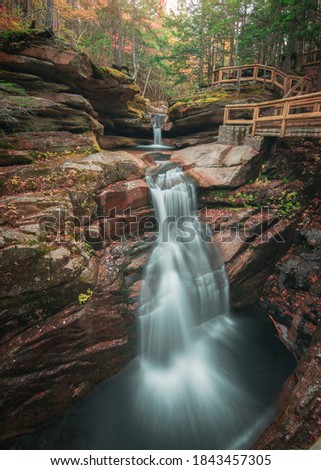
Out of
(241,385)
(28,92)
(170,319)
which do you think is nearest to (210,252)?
(170,319)

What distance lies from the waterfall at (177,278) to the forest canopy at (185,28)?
768cm

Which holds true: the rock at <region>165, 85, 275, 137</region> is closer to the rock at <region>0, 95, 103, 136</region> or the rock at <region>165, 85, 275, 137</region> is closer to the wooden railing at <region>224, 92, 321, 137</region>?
the wooden railing at <region>224, 92, 321, 137</region>

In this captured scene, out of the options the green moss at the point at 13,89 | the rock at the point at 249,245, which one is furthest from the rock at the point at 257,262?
the green moss at the point at 13,89

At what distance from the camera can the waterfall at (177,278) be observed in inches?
258

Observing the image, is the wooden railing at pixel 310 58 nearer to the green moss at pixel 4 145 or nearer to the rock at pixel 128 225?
the rock at pixel 128 225

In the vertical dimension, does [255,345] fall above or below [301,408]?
below

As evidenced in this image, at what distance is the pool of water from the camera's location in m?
4.79

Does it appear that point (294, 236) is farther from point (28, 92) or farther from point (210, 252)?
point (28, 92)

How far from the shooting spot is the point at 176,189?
882cm

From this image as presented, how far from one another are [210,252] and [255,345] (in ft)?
10.8

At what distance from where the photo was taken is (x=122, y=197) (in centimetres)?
738

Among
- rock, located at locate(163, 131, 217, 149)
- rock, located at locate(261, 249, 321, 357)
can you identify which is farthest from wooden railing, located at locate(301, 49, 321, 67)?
rock, located at locate(261, 249, 321, 357)

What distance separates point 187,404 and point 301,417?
8.20 feet

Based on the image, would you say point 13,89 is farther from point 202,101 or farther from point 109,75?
point 202,101
